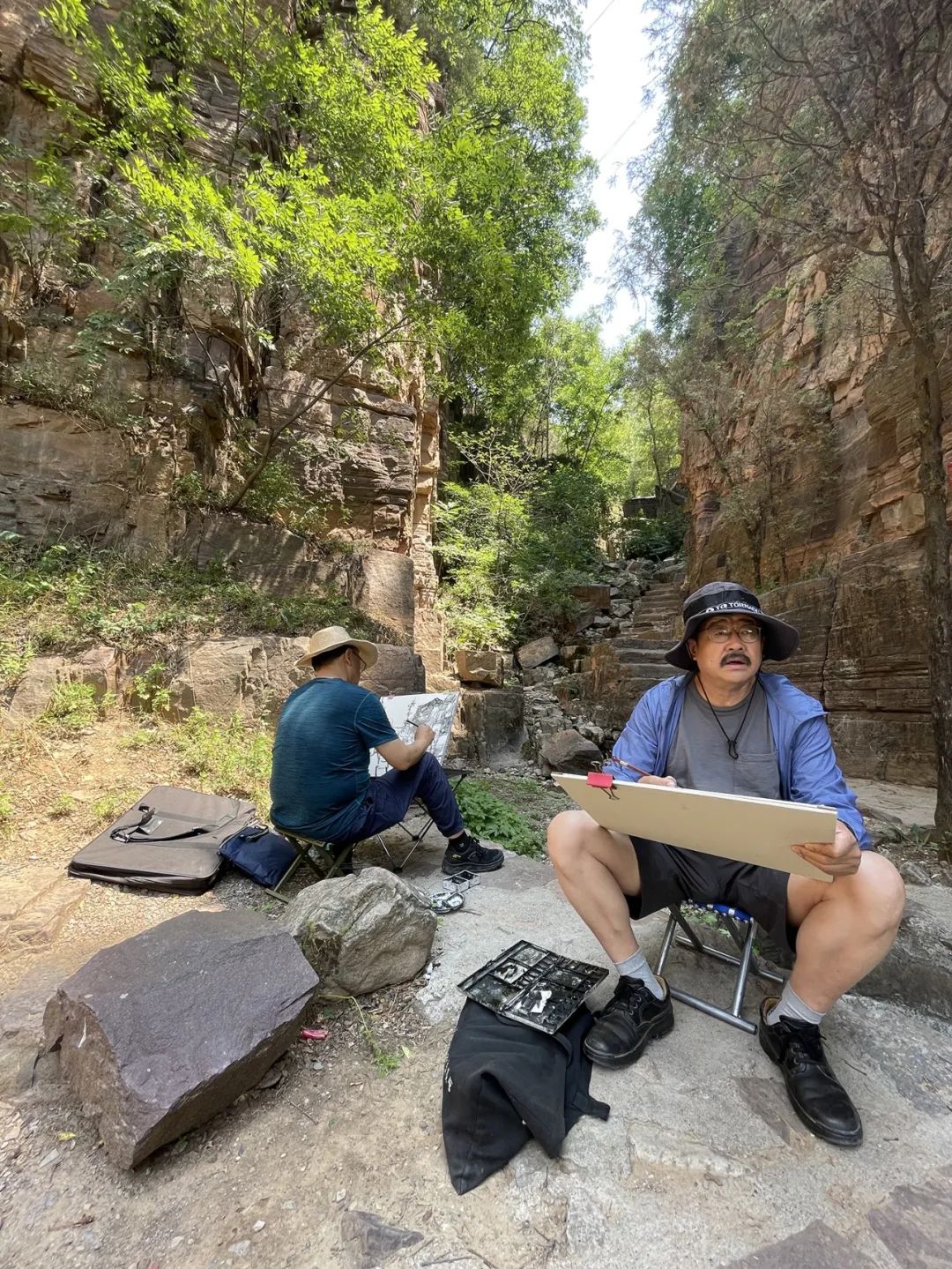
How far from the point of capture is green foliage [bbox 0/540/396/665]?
4387mm

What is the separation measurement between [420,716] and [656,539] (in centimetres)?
1528

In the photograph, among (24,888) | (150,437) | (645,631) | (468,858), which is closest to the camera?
(24,888)

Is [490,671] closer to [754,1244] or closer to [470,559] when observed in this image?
[470,559]

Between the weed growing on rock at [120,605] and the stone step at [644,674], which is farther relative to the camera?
the stone step at [644,674]

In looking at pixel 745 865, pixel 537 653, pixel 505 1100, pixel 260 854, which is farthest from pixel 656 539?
pixel 505 1100

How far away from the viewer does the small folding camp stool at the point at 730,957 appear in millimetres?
1739

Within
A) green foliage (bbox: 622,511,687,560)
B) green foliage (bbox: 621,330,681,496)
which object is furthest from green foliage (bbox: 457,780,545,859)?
green foliage (bbox: 622,511,687,560)

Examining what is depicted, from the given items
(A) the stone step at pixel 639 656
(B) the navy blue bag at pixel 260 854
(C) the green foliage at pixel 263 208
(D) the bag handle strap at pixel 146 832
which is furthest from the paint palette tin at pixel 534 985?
(A) the stone step at pixel 639 656

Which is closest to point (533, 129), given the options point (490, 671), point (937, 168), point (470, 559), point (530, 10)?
point (530, 10)

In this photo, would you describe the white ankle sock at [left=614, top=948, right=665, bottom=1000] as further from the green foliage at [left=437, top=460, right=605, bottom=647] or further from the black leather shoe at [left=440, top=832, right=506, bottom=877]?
the green foliage at [left=437, top=460, right=605, bottom=647]

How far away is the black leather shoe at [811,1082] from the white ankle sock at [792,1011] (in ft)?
0.04

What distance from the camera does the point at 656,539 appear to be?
17.3 meters

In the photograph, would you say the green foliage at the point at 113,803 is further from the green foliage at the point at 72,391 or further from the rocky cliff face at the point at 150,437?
the green foliage at the point at 72,391

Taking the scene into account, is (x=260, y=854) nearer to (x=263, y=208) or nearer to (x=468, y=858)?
(x=468, y=858)
